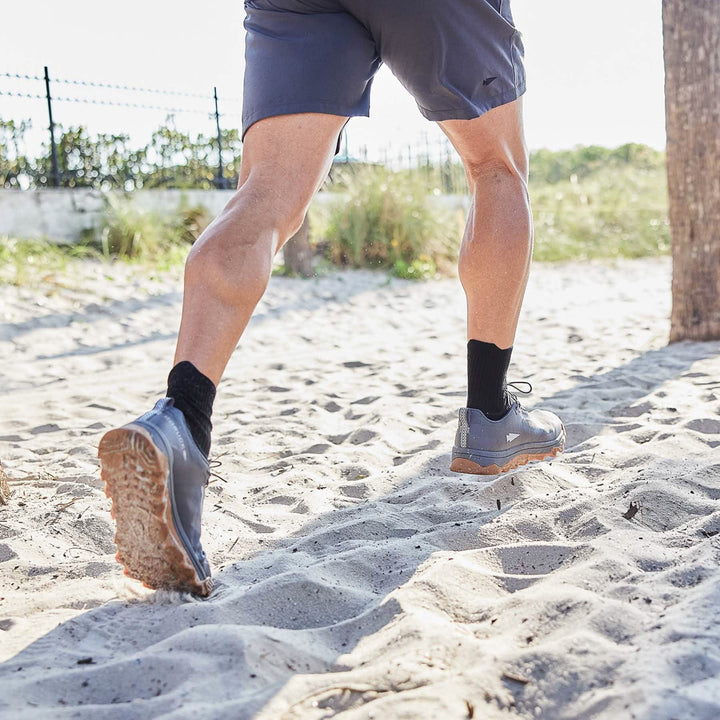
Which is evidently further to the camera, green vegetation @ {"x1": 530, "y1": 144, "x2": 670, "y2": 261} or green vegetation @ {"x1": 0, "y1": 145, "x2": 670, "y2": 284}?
green vegetation @ {"x1": 530, "y1": 144, "x2": 670, "y2": 261}

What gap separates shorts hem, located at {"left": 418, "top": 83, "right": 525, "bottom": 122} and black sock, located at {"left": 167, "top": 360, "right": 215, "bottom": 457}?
2.50 ft

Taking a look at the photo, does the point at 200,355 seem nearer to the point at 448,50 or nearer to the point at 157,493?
the point at 157,493

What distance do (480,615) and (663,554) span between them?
0.41m

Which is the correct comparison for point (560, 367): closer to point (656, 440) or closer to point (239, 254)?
point (656, 440)

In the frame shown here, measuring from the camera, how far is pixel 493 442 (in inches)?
77.9

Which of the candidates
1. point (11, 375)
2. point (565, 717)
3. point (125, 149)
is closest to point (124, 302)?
point (11, 375)

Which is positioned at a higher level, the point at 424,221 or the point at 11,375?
the point at 424,221

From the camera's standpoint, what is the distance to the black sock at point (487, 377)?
1961mm

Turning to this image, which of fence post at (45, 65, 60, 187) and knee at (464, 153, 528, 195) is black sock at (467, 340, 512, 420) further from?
fence post at (45, 65, 60, 187)

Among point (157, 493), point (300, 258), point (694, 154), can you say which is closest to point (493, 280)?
point (157, 493)

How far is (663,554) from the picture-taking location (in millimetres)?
1531

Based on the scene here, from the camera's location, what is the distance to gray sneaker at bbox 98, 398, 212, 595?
136 centimetres

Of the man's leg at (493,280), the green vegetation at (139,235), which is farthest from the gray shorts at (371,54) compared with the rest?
the green vegetation at (139,235)

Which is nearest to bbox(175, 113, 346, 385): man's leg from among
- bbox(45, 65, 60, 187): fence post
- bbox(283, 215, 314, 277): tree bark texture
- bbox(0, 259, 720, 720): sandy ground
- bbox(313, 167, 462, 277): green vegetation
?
bbox(0, 259, 720, 720): sandy ground
